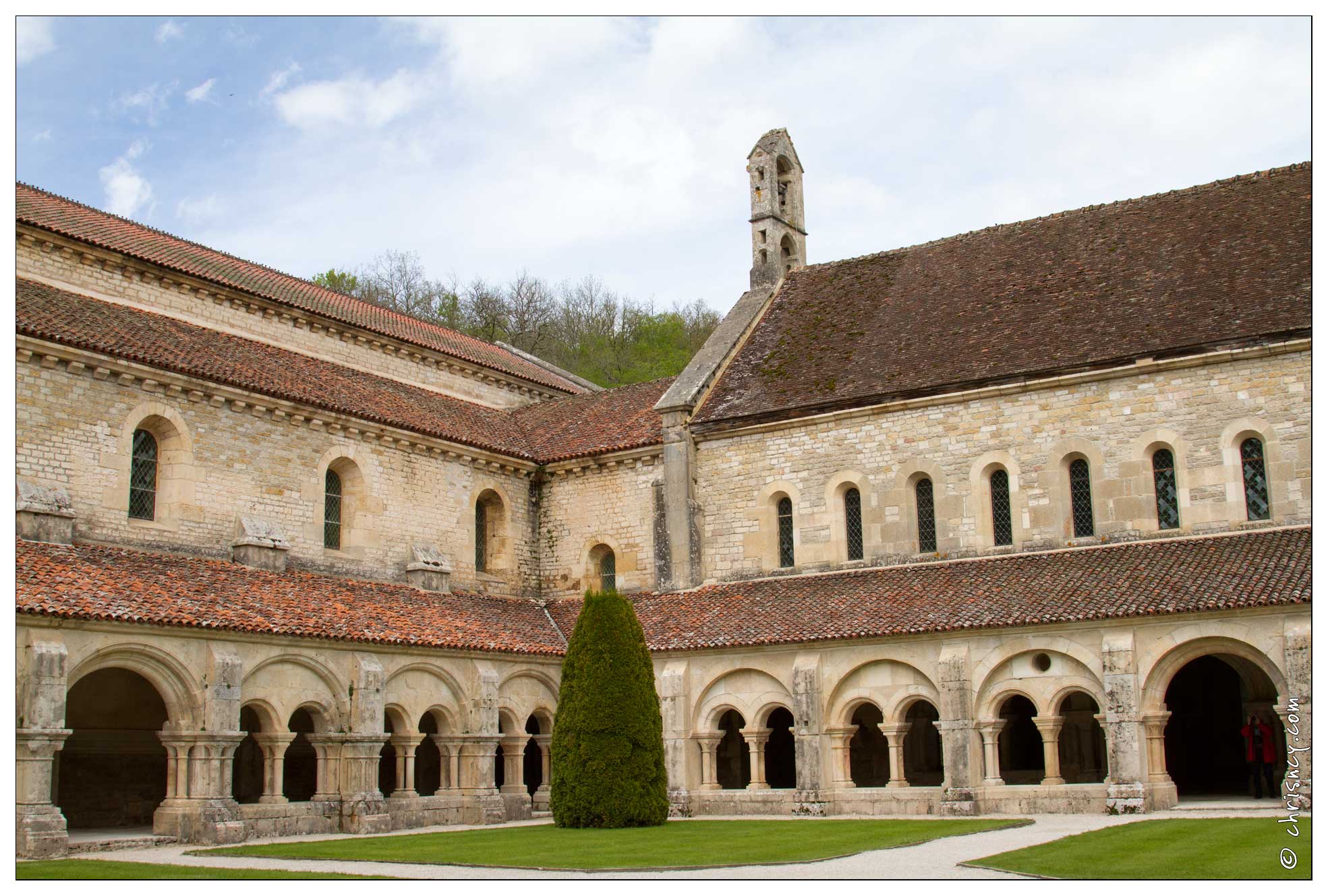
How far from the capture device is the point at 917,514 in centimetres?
2792

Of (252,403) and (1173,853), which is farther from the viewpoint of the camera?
(252,403)

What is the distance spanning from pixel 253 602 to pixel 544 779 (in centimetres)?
780

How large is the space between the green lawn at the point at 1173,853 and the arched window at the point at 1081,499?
288 inches

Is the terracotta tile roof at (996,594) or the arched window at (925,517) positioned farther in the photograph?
the arched window at (925,517)

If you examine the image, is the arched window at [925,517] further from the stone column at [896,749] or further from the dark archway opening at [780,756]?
the dark archway opening at [780,756]

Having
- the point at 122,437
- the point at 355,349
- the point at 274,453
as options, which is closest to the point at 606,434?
the point at 355,349

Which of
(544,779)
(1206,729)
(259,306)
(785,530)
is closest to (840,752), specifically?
(785,530)

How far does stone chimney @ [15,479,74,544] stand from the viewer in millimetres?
21734

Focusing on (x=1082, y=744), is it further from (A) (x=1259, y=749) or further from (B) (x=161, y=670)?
(B) (x=161, y=670)

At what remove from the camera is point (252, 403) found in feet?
85.5

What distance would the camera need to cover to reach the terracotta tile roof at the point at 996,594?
22578 millimetres

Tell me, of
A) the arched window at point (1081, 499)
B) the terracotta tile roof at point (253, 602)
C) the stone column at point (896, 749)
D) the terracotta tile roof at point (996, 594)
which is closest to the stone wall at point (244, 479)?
the terracotta tile roof at point (253, 602)

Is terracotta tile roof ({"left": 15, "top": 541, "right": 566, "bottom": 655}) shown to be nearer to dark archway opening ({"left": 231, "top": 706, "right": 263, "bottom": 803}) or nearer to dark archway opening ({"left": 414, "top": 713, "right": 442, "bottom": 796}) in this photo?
dark archway opening ({"left": 414, "top": 713, "right": 442, "bottom": 796})

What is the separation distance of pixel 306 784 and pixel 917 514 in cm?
1281
